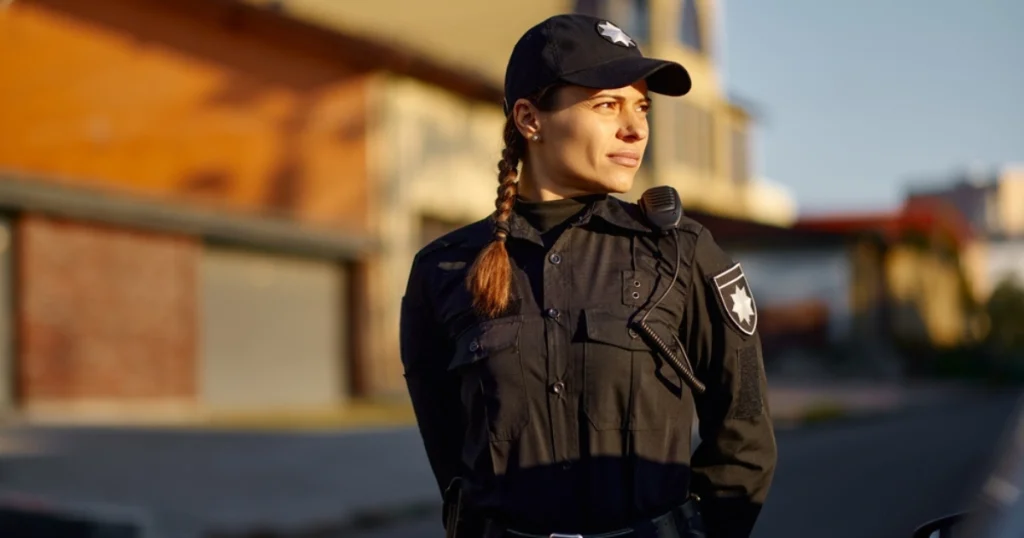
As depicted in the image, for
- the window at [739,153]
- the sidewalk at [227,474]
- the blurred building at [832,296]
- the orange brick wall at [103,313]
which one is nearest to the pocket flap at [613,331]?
the sidewalk at [227,474]

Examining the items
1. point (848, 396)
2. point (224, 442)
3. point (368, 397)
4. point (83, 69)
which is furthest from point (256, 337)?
point (848, 396)

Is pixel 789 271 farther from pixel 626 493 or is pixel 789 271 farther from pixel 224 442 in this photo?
pixel 626 493

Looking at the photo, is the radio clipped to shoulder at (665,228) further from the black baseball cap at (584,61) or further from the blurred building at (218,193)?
the blurred building at (218,193)

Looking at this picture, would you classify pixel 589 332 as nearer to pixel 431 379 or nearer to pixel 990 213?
pixel 431 379

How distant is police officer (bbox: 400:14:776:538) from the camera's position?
2.40m

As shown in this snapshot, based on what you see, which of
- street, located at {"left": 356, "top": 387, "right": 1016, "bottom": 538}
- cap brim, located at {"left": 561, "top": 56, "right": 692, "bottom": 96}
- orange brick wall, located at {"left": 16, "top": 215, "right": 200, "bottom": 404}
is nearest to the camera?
cap brim, located at {"left": 561, "top": 56, "right": 692, "bottom": 96}

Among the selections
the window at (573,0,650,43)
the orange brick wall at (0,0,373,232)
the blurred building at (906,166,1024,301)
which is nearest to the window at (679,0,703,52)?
the window at (573,0,650,43)

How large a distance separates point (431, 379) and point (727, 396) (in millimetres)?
605

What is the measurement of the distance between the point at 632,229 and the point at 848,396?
2505cm

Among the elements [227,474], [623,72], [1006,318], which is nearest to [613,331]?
[623,72]

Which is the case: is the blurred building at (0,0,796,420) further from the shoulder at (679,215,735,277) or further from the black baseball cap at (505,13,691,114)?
the shoulder at (679,215,735,277)

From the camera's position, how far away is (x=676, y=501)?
2484mm

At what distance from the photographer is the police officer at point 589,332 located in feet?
7.89

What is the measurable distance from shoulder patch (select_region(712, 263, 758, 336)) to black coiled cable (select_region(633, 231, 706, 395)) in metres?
0.09
